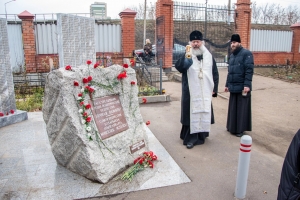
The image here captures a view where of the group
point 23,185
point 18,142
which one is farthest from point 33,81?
point 23,185

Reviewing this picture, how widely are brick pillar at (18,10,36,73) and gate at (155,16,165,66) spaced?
4.82m

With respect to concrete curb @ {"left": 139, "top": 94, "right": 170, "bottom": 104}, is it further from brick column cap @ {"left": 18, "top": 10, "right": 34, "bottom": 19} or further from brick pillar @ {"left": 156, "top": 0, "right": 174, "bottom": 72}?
brick column cap @ {"left": 18, "top": 10, "right": 34, "bottom": 19}

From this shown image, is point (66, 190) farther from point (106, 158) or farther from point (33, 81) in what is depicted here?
point (33, 81)

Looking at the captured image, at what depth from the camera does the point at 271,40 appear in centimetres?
1361

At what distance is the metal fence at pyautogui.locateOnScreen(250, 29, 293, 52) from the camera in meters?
13.3

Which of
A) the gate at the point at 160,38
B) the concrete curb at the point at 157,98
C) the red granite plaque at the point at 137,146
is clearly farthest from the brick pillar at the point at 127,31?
the red granite plaque at the point at 137,146

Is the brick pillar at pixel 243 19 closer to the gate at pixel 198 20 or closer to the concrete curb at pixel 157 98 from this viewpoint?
the gate at pixel 198 20

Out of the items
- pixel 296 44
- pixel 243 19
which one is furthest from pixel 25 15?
pixel 296 44

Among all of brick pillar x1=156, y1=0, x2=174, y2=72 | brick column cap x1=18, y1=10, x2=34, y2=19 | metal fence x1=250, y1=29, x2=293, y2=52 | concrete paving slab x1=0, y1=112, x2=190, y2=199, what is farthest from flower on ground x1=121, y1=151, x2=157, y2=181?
metal fence x1=250, y1=29, x2=293, y2=52

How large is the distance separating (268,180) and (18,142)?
12.7ft

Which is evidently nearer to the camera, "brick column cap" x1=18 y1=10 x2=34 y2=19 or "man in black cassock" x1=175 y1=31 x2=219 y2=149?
"man in black cassock" x1=175 y1=31 x2=219 y2=149

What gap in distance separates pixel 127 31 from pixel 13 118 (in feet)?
21.4

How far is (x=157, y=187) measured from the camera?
10.1 feet

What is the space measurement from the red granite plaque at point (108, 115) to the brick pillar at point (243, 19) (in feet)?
33.2
